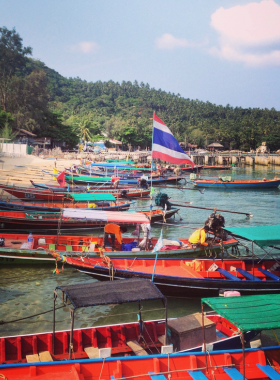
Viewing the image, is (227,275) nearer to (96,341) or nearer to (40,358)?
(96,341)

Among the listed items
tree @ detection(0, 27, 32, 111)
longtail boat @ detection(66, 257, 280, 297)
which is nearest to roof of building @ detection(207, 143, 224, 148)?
tree @ detection(0, 27, 32, 111)

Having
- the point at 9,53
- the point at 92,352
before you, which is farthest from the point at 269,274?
the point at 9,53

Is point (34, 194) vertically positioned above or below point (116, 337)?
above

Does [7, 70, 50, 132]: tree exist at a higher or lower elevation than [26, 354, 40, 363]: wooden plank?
higher

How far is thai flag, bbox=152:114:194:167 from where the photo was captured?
14562 mm

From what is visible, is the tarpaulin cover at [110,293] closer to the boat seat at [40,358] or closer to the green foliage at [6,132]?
the boat seat at [40,358]

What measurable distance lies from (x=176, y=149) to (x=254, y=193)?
1058 inches

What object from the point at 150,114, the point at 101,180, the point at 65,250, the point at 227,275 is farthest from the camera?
the point at 150,114

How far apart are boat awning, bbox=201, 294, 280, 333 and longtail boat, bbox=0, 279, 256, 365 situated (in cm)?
90

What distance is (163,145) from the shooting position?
48.4ft

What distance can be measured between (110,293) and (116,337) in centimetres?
160

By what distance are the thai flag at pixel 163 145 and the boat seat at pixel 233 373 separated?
29.7 feet

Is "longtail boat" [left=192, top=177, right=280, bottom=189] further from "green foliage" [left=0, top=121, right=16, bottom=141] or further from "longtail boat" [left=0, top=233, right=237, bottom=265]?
"green foliage" [left=0, top=121, right=16, bottom=141]

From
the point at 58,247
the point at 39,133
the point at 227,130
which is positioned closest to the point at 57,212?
the point at 58,247
